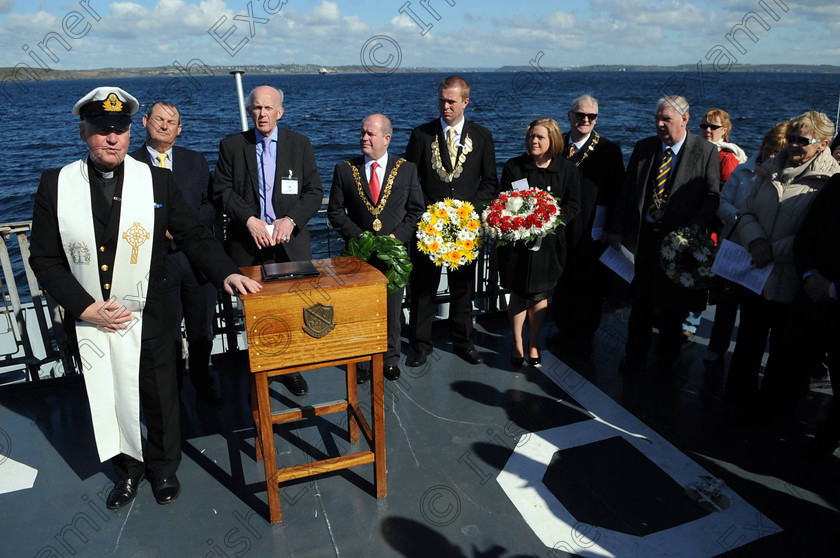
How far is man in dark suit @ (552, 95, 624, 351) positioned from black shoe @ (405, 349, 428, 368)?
4.24 ft

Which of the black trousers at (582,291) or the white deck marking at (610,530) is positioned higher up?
the black trousers at (582,291)

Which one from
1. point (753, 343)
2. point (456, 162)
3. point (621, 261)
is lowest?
point (753, 343)

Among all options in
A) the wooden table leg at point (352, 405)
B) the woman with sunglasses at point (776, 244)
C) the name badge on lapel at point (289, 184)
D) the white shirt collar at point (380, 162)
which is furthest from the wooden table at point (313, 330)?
the woman with sunglasses at point (776, 244)

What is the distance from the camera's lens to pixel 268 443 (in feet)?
9.67

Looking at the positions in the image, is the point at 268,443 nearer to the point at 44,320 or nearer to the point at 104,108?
the point at 104,108

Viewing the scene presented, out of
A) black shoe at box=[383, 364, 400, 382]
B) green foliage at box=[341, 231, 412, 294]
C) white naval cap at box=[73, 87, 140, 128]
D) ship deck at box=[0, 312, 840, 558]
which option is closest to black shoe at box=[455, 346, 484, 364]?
ship deck at box=[0, 312, 840, 558]

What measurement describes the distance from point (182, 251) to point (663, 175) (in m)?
3.39

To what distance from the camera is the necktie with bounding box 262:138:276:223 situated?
4.06 m

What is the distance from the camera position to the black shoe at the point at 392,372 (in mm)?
4512

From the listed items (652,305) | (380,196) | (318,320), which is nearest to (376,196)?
(380,196)

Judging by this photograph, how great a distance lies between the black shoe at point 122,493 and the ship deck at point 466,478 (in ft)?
0.16

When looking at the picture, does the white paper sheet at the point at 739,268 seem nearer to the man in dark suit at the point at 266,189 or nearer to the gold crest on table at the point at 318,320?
the gold crest on table at the point at 318,320

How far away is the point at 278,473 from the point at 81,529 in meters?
1.09

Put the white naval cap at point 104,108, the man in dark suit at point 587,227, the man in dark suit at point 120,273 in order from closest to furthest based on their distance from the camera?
the white naval cap at point 104,108 < the man in dark suit at point 120,273 < the man in dark suit at point 587,227
